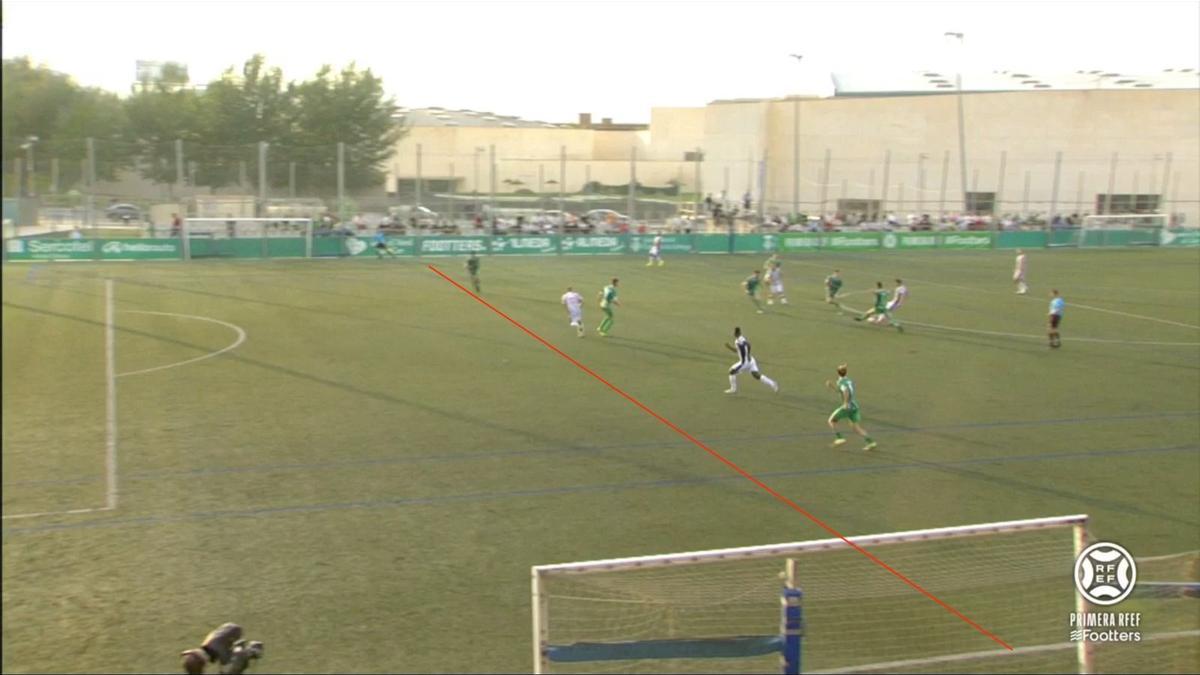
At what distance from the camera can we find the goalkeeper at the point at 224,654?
5426mm

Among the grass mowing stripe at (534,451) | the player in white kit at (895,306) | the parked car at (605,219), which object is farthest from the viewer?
the parked car at (605,219)

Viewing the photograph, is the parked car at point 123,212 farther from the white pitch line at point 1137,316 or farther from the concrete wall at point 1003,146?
the concrete wall at point 1003,146

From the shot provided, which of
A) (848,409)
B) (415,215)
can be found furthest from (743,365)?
(415,215)

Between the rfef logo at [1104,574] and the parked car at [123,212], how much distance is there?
4371cm

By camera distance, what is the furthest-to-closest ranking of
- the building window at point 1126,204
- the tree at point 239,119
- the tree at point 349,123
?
the building window at point 1126,204
the tree at point 349,123
the tree at point 239,119

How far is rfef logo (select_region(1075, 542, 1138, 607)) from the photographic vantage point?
23.2ft

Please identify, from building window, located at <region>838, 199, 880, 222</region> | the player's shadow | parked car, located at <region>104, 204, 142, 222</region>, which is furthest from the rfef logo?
building window, located at <region>838, 199, 880, 222</region>

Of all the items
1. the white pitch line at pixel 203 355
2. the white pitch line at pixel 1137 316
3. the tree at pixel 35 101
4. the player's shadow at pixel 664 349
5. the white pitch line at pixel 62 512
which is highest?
the tree at pixel 35 101

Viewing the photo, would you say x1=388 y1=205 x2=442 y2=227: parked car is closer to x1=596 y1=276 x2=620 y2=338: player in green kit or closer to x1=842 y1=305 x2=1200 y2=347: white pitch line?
x1=596 y1=276 x2=620 y2=338: player in green kit

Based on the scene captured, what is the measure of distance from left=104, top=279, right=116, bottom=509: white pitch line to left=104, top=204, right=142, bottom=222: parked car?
13233 mm

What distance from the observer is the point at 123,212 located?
4400 centimetres

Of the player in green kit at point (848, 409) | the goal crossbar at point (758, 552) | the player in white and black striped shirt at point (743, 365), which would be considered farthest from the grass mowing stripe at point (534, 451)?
the goal crossbar at point (758, 552)

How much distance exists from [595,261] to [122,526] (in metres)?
37.4

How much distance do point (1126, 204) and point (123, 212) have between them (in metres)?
55.7
